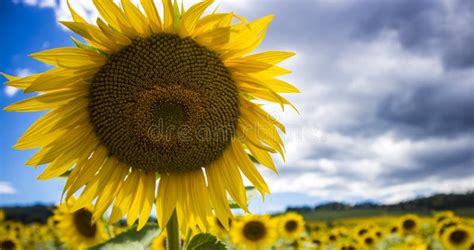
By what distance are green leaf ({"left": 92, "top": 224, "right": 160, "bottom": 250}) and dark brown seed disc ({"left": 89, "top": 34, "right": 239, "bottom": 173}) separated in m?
0.52

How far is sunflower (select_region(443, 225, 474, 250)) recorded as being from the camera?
11406 millimetres

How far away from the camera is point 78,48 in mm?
3264

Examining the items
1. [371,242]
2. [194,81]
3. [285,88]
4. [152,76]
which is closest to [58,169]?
[152,76]

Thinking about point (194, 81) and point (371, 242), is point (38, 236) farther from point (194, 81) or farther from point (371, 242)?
point (194, 81)

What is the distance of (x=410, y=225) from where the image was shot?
13.8 meters

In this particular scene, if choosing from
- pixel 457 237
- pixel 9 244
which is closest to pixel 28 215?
pixel 9 244

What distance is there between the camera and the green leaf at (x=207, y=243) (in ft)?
10.7

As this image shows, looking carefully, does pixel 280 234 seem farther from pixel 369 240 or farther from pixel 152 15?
pixel 152 15

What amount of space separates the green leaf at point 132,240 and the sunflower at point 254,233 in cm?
748

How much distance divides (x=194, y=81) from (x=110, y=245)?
4.66 feet

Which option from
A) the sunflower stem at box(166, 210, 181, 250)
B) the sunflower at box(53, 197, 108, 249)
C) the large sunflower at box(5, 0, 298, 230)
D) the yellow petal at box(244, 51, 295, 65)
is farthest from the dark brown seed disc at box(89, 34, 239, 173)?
the sunflower at box(53, 197, 108, 249)

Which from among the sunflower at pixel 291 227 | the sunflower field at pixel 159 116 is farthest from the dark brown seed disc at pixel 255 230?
the sunflower field at pixel 159 116

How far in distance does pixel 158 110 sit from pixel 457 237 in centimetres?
1052

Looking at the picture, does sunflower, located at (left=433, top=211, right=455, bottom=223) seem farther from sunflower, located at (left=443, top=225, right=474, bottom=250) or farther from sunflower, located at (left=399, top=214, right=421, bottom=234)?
sunflower, located at (left=443, top=225, right=474, bottom=250)
